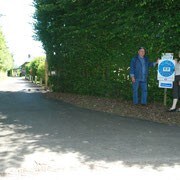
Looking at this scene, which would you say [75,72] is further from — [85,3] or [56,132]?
[56,132]

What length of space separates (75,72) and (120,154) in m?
9.02

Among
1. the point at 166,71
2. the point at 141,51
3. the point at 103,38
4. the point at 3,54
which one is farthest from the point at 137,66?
the point at 3,54

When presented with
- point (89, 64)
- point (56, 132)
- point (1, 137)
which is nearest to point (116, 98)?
point (89, 64)

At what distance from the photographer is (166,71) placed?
10133mm

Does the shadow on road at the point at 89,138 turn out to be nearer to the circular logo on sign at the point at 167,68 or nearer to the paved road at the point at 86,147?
the paved road at the point at 86,147

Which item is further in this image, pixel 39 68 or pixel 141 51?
pixel 39 68

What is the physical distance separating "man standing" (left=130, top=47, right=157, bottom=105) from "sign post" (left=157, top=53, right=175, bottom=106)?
22.4 inches

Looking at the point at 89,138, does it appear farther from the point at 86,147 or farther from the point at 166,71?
the point at 166,71

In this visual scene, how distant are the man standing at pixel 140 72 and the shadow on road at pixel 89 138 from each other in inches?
63.0

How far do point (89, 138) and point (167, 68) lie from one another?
13.8 ft

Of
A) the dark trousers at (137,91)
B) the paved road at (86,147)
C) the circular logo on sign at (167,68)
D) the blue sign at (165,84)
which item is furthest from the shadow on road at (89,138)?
the circular logo on sign at (167,68)

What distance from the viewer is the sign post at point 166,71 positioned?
10008 millimetres

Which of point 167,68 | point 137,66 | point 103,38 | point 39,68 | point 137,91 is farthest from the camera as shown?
point 39,68

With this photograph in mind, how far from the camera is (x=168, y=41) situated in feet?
33.5
